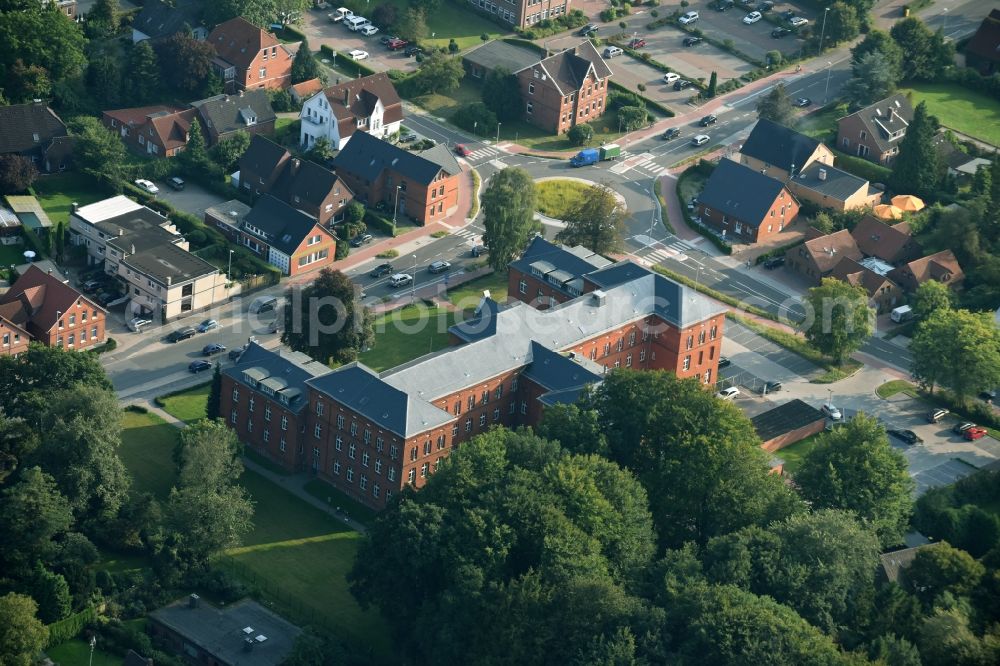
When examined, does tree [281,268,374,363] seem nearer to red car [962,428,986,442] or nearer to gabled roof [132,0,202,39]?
red car [962,428,986,442]

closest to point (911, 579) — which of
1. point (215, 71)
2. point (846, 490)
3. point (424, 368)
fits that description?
point (846, 490)

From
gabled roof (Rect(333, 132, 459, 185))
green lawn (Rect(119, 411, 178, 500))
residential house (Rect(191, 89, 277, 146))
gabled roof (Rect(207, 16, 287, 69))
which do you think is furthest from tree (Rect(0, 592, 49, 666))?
gabled roof (Rect(207, 16, 287, 69))

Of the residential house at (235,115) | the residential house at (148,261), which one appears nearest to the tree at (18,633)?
the residential house at (148,261)

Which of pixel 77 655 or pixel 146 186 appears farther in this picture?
pixel 146 186

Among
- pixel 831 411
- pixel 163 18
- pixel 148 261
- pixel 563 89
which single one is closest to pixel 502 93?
pixel 563 89

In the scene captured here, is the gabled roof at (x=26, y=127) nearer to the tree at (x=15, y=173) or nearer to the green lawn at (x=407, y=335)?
the tree at (x=15, y=173)

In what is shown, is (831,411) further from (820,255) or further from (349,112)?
(349,112)
